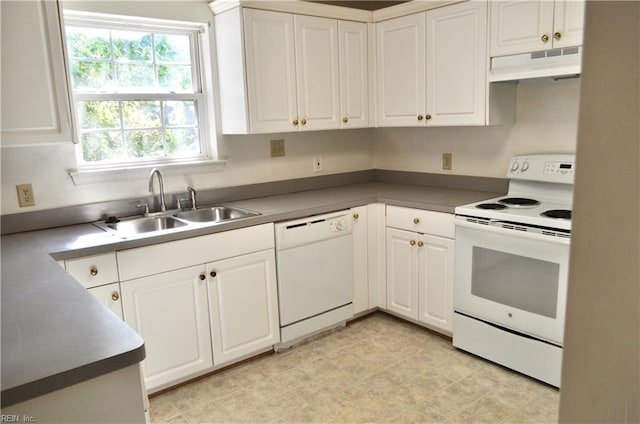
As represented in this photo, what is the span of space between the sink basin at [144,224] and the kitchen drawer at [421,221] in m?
1.29

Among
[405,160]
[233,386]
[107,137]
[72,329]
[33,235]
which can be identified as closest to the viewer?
[72,329]

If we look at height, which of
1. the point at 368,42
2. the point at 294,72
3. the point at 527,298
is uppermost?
the point at 368,42

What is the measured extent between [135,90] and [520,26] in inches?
85.1

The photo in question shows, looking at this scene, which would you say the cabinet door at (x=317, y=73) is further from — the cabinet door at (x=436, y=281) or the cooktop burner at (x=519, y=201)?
the cooktop burner at (x=519, y=201)

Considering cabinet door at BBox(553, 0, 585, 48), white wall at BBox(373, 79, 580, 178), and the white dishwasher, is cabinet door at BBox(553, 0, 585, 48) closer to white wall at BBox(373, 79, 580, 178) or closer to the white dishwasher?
white wall at BBox(373, 79, 580, 178)

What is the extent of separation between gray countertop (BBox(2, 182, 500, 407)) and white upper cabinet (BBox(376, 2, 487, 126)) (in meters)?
1.29

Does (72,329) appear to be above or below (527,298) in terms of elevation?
above

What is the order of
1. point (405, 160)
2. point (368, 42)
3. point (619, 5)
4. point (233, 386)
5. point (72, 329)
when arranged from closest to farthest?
point (619, 5) → point (72, 329) → point (233, 386) → point (368, 42) → point (405, 160)

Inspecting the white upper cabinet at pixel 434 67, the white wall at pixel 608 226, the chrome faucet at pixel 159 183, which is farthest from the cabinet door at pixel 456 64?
the white wall at pixel 608 226

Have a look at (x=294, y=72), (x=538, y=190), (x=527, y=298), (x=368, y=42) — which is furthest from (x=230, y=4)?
(x=527, y=298)

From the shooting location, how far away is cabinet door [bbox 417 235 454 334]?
9.20ft

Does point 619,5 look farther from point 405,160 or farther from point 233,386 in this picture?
point 405,160

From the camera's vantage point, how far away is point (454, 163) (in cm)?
336

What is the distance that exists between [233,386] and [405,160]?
2.07m
